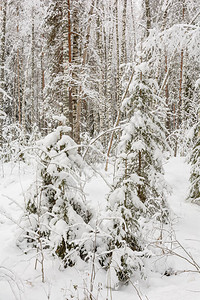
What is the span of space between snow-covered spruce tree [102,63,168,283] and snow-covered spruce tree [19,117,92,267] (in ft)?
1.64

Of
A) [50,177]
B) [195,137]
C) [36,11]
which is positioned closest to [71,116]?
[195,137]

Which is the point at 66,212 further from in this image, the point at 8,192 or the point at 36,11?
the point at 36,11

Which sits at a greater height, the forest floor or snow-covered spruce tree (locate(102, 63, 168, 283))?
snow-covered spruce tree (locate(102, 63, 168, 283))

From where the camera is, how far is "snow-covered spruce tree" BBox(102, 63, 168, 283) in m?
3.54

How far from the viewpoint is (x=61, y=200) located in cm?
351

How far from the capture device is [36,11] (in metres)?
14.7

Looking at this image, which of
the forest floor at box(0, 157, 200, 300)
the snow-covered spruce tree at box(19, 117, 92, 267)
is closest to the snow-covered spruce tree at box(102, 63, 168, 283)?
the forest floor at box(0, 157, 200, 300)

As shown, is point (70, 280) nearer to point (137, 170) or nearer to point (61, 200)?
point (61, 200)

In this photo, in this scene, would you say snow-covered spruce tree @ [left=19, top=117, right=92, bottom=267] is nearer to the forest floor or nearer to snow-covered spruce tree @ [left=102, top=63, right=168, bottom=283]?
the forest floor

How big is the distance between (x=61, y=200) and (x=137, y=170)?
1993 millimetres

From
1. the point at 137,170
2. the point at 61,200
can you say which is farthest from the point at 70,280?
the point at 137,170

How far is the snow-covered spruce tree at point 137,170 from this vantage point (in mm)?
3543

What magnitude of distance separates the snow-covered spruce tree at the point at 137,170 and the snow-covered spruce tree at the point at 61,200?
50 cm

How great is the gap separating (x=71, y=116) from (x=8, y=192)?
3376mm
